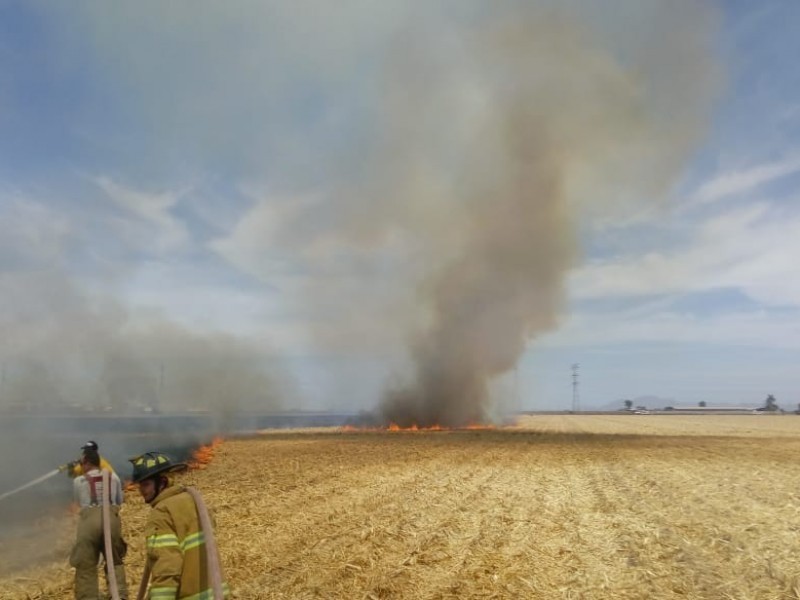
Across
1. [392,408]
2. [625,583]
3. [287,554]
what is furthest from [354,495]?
[392,408]

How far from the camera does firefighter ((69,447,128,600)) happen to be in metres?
7.59

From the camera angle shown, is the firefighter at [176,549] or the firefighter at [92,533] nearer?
the firefighter at [176,549]

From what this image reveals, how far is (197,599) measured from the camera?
4727 millimetres

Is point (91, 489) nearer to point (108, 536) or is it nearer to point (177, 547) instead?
point (108, 536)

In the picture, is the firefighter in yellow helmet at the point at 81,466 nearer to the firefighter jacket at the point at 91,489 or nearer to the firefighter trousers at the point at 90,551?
the firefighter jacket at the point at 91,489

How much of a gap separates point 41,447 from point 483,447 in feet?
127

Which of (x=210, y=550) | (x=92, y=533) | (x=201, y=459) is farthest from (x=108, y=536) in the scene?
(x=201, y=459)

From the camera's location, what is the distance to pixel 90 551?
7.66 m

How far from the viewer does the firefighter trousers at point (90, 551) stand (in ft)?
24.8

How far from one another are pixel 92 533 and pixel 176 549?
369cm

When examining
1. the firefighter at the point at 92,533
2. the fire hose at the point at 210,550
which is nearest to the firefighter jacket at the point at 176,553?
the fire hose at the point at 210,550

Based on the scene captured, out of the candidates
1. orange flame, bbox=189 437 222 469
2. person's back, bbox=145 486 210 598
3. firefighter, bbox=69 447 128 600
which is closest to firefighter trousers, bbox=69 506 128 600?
firefighter, bbox=69 447 128 600

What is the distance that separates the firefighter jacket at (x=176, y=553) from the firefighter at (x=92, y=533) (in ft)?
10.8

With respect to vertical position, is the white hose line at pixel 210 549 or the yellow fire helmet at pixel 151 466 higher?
the yellow fire helmet at pixel 151 466
